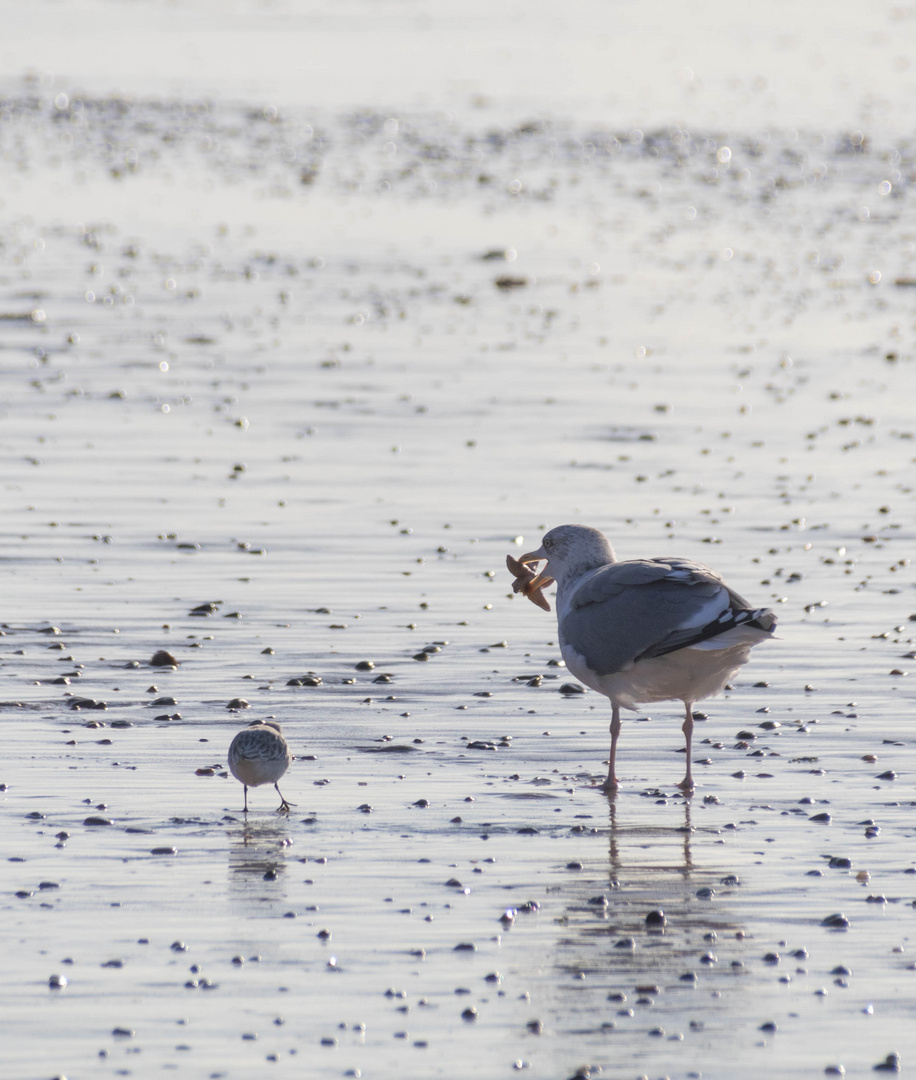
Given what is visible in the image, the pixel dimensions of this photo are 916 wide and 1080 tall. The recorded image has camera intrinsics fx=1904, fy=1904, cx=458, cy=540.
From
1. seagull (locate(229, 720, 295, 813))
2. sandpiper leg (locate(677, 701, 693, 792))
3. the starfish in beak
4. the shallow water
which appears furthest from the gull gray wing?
seagull (locate(229, 720, 295, 813))

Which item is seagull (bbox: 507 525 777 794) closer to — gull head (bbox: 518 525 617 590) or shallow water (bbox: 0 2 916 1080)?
gull head (bbox: 518 525 617 590)

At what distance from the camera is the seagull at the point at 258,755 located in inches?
373

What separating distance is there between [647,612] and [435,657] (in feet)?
9.84

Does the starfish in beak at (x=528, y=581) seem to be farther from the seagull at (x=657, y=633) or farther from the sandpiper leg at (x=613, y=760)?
the sandpiper leg at (x=613, y=760)

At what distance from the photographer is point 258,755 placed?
31.1 ft

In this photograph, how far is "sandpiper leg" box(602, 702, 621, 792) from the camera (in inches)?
405

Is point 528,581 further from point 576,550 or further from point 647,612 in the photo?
point 647,612

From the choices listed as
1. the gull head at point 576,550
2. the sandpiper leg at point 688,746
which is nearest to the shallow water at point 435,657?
the sandpiper leg at point 688,746

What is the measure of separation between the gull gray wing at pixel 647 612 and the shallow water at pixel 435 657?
0.77 meters

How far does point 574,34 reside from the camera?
268ft

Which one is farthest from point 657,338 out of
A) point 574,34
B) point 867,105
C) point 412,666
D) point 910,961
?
point 574,34

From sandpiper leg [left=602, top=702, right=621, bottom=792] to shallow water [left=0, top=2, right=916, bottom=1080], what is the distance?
16 cm

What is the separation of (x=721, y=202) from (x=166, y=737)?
32.3 metres

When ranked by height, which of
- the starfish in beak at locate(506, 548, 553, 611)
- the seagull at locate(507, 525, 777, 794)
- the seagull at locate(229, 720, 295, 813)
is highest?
the starfish in beak at locate(506, 548, 553, 611)
